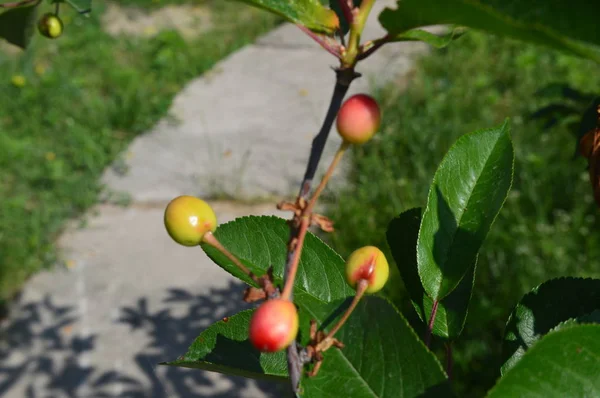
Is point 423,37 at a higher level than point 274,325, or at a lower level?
higher

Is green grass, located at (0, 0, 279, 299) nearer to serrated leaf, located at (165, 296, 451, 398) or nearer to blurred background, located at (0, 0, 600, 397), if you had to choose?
blurred background, located at (0, 0, 600, 397)

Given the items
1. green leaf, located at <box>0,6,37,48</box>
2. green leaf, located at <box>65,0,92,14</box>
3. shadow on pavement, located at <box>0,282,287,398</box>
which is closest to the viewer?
green leaf, located at <box>65,0,92,14</box>

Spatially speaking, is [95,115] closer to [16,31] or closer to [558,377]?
[16,31]

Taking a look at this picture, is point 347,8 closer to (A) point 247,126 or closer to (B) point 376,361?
(B) point 376,361

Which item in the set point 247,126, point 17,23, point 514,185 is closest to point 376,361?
point 17,23

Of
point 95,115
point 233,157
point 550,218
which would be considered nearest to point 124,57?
point 95,115

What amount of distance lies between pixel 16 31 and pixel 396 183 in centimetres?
192

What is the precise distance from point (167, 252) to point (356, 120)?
2.49 metres

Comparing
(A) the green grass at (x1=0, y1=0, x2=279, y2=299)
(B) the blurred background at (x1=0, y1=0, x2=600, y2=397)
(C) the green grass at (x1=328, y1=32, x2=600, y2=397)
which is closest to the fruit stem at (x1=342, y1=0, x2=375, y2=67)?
(B) the blurred background at (x1=0, y1=0, x2=600, y2=397)

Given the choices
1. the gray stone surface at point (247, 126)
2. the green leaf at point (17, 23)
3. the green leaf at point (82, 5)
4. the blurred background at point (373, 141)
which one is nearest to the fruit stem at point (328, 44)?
the green leaf at point (82, 5)

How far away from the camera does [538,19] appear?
313mm

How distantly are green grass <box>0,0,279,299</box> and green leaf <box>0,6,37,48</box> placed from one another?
1808 millimetres

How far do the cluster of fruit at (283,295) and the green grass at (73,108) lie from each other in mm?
2382

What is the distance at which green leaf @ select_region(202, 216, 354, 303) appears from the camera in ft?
1.99
